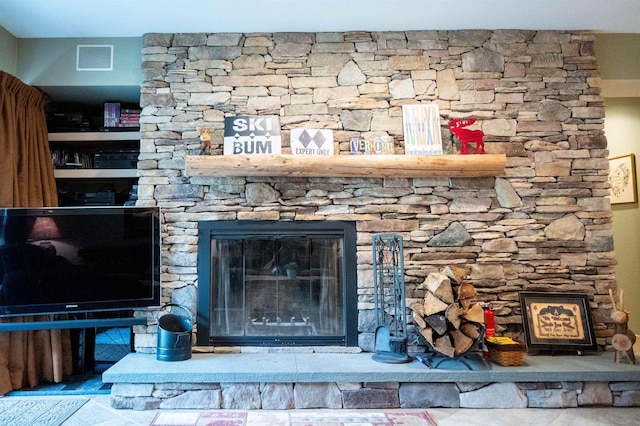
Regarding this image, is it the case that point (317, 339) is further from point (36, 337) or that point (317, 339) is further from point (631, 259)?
point (631, 259)

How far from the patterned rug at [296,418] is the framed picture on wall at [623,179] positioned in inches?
109

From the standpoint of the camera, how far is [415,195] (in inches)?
111

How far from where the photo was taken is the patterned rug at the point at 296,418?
6.97 ft

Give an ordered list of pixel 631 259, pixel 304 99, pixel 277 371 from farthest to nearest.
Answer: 1. pixel 631 259
2. pixel 304 99
3. pixel 277 371

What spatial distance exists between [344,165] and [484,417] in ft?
5.45

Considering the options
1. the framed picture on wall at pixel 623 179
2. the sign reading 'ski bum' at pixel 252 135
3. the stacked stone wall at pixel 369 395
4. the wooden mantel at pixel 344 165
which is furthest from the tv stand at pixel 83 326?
the framed picture on wall at pixel 623 179

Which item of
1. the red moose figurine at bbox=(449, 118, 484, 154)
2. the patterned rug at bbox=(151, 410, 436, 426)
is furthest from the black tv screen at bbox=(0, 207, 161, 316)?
the red moose figurine at bbox=(449, 118, 484, 154)

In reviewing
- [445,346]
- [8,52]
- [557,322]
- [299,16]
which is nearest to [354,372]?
[445,346]

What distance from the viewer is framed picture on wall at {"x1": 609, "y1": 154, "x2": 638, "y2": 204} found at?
11.6 feet

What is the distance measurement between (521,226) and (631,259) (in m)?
1.49

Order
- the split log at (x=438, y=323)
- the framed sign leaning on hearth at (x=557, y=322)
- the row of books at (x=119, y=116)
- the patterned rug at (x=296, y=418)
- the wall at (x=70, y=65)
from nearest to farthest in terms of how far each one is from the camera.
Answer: the patterned rug at (x=296, y=418) → the split log at (x=438, y=323) → the framed sign leaning on hearth at (x=557, y=322) → the wall at (x=70, y=65) → the row of books at (x=119, y=116)

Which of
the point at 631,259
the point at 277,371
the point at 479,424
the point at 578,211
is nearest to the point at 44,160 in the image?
the point at 277,371

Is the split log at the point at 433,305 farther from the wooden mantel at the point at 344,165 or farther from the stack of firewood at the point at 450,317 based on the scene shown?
the wooden mantel at the point at 344,165

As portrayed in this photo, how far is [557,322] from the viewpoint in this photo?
270 centimetres
